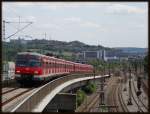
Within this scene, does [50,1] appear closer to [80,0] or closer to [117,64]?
[80,0]

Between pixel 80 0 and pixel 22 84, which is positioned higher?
pixel 80 0

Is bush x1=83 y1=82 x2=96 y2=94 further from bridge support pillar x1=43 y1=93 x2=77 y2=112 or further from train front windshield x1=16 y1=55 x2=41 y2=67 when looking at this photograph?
train front windshield x1=16 y1=55 x2=41 y2=67

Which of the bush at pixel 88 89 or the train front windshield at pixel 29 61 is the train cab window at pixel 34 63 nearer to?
the train front windshield at pixel 29 61

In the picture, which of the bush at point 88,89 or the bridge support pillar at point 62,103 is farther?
the bush at point 88,89

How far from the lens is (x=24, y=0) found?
1359 centimetres

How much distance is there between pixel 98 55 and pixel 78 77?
374 feet

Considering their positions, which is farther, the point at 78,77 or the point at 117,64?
the point at 117,64

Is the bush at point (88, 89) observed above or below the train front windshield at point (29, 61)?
below

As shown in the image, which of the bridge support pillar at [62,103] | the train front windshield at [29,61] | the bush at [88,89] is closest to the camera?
the train front windshield at [29,61]

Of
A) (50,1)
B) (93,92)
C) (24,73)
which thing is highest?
(50,1)

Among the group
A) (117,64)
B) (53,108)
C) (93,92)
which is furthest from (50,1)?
(117,64)

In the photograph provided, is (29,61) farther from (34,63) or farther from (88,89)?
(88,89)

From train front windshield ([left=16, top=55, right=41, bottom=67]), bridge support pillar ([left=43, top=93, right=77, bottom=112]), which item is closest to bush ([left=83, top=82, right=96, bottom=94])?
bridge support pillar ([left=43, top=93, right=77, bottom=112])

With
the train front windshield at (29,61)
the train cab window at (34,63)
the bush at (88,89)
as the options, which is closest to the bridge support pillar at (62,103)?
the train cab window at (34,63)
